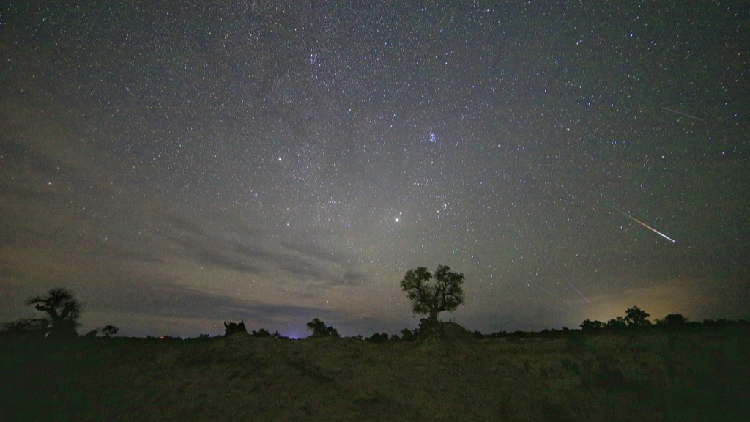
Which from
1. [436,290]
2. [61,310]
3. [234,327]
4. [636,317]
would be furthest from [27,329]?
[636,317]

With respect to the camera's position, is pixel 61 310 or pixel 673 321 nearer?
pixel 61 310

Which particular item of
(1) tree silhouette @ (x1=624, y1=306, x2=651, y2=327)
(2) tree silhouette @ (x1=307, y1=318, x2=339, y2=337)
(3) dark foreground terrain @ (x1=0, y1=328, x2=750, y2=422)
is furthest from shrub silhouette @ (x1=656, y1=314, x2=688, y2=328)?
(2) tree silhouette @ (x1=307, y1=318, x2=339, y2=337)

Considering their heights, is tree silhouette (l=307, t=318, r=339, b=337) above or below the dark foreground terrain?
above

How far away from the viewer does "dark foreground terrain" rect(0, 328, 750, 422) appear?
1583cm

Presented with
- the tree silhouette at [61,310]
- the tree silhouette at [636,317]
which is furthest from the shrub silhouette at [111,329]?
the tree silhouette at [636,317]

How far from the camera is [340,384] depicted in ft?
58.1

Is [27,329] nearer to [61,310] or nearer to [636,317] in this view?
[61,310]

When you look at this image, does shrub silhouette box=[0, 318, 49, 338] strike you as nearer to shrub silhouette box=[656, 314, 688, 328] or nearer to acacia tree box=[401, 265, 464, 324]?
acacia tree box=[401, 265, 464, 324]

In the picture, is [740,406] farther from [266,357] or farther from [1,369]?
[1,369]

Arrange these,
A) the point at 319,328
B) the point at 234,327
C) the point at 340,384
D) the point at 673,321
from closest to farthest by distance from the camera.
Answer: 1. the point at 340,384
2. the point at 234,327
3. the point at 319,328
4. the point at 673,321

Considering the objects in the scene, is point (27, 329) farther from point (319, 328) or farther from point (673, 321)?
point (673, 321)

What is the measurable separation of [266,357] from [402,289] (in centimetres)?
2722

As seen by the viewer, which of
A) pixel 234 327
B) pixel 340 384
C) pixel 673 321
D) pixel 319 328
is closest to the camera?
pixel 340 384

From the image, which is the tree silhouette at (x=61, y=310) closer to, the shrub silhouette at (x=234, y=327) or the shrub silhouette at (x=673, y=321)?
the shrub silhouette at (x=234, y=327)
